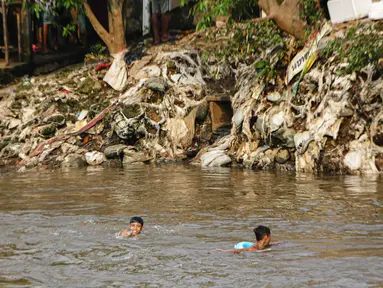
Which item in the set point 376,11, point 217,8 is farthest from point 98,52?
point 376,11

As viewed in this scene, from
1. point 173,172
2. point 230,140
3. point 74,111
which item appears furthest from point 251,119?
point 74,111

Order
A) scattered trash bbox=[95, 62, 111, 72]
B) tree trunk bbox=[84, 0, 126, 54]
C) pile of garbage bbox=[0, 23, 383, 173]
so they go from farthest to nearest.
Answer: tree trunk bbox=[84, 0, 126, 54], scattered trash bbox=[95, 62, 111, 72], pile of garbage bbox=[0, 23, 383, 173]

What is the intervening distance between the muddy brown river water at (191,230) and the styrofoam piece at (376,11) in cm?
290

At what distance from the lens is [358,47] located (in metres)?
12.8

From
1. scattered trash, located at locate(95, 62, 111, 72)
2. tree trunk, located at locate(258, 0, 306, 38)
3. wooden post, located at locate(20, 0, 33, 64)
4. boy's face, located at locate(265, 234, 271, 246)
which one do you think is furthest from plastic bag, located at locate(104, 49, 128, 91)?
boy's face, located at locate(265, 234, 271, 246)

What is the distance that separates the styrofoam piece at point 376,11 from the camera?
44.3 feet

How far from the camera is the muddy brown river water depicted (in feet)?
22.3

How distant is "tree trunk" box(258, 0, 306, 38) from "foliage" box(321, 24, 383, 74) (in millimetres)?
1087

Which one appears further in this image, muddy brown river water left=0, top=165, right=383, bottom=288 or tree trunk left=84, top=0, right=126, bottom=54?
tree trunk left=84, top=0, right=126, bottom=54

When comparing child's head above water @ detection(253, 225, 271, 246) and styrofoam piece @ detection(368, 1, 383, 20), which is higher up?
styrofoam piece @ detection(368, 1, 383, 20)

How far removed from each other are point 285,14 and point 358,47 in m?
1.95

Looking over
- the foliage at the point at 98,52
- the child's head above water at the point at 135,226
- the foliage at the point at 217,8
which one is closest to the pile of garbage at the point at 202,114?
the foliage at the point at 98,52

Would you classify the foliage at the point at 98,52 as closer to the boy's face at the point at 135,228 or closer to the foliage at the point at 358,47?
the foliage at the point at 358,47

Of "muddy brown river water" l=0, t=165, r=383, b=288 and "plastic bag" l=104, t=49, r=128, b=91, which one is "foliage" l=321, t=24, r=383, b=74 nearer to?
"muddy brown river water" l=0, t=165, r=383, b=288
